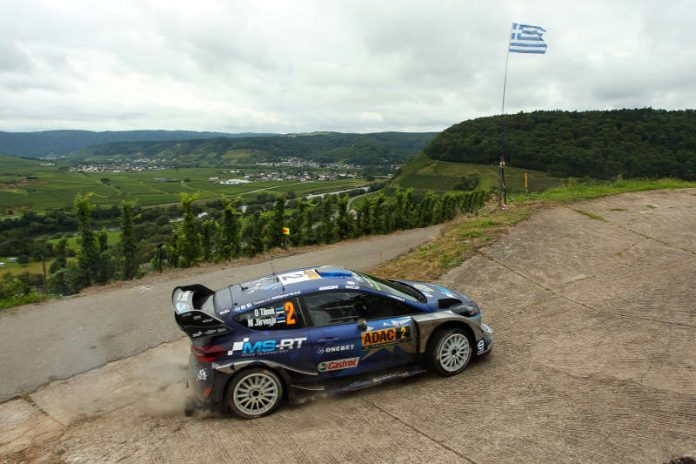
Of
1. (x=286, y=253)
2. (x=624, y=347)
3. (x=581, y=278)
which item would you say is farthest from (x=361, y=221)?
(x=624, y=347)

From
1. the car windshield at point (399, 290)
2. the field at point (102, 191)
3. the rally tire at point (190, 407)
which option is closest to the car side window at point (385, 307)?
the car windshield at point (399, 290)

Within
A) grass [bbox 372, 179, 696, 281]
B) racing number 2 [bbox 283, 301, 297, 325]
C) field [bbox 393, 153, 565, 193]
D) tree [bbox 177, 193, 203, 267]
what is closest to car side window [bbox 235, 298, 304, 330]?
racing number 2 [bbox 283, 301, 297, 325]

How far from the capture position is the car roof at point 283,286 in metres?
5.04

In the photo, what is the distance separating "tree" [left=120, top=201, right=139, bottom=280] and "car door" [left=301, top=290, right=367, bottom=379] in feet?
36.1

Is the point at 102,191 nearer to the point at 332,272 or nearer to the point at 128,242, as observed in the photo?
the point at 128,242

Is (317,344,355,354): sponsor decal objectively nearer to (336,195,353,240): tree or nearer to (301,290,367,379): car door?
(301,290,367,379): car door

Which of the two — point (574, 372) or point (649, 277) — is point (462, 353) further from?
point (649, 277)

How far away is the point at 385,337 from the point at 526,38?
41.1 feet

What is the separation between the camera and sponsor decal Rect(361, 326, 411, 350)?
5.09 m

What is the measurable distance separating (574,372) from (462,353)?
4.20 ft

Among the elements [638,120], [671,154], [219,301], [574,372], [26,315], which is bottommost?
[26,315]

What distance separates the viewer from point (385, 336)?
5.16 metres

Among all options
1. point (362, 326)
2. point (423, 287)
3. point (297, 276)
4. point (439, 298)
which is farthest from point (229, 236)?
→ point (362, 326)

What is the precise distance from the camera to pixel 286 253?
14570 millimetres
